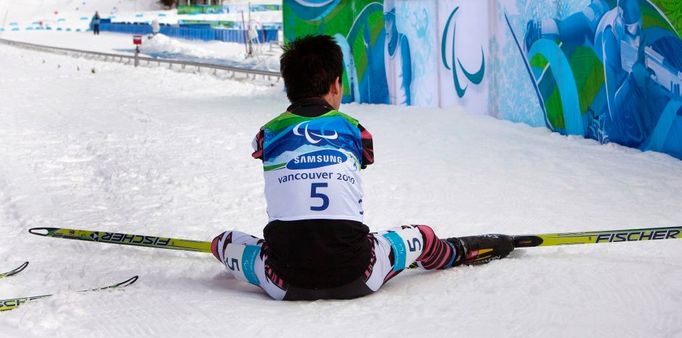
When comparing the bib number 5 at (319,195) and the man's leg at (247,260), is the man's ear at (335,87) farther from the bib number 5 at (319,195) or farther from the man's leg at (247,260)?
the man's leg at (247,260)

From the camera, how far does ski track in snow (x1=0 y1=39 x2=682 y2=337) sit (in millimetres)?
4145

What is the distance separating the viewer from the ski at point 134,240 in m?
5.66

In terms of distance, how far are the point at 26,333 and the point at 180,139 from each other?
7684 millimetres

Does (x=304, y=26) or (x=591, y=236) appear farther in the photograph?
(x=304, y=26)

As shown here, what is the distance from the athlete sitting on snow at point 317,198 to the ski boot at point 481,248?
0.45 meters

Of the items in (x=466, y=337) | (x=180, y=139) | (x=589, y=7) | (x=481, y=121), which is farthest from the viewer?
(x=481, y=121)

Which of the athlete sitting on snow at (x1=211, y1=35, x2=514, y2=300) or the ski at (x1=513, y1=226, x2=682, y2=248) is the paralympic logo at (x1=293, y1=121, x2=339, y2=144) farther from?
the ski at (x1=513, y1=226, x2=682, y2=248)

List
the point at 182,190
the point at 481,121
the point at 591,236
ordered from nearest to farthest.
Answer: the point at 591,236
the point at 182,190
the point at 481,121

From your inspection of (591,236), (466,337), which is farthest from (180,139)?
(466,337)


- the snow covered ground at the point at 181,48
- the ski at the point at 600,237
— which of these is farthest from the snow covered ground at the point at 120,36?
the ski at the point at 600,237

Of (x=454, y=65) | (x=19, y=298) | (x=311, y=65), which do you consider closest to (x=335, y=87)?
(x=311, y=65)

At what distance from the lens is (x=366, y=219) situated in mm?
7113

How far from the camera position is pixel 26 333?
4.01 metres

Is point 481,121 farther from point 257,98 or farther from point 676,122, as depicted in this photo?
point 257,98
